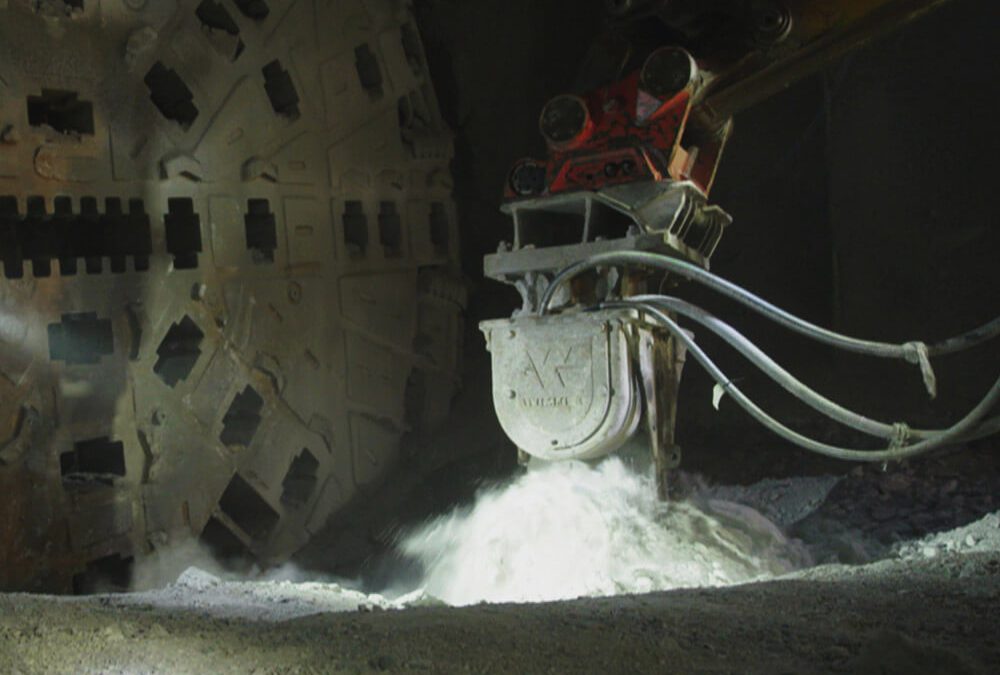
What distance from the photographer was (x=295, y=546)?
630 cm

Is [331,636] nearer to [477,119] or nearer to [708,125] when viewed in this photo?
[708,125]

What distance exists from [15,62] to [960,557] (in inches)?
188

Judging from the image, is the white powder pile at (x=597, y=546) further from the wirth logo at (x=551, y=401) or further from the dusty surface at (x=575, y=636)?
the dusty surface at (x=575, y=636)

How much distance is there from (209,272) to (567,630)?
12.1ft

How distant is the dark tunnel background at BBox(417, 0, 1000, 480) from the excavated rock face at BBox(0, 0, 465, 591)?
50cm

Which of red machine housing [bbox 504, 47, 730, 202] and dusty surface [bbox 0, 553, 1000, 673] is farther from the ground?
red machine housing [bbox 504, 47, 730, 202]

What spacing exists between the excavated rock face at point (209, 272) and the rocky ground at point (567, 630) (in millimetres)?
1294

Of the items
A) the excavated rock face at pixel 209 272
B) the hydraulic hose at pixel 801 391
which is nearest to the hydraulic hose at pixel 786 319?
the hydraulic hose at pixel 801 391

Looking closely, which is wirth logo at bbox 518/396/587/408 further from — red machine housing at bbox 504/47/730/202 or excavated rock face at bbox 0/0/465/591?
excavated rock face at bbox 0/0/465/591

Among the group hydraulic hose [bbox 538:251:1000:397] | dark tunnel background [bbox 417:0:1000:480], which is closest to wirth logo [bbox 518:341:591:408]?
hydraulic hose [bbox 538:251:1000:397]

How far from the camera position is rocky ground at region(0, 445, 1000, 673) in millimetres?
2438

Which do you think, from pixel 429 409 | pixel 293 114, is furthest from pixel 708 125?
pixel 429 409

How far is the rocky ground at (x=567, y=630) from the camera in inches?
96.0

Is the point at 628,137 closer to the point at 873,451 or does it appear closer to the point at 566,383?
the point at 566,383
